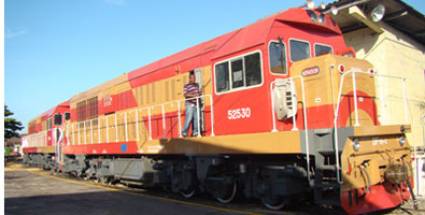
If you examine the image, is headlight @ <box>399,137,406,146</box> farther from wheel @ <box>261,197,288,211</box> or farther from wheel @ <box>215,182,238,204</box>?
wheel @ <box>215,182,238,204</box>

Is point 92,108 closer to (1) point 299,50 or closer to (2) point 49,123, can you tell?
(2) point 49,123

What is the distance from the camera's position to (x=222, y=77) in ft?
29.1

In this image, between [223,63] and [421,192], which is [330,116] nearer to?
[223,63]

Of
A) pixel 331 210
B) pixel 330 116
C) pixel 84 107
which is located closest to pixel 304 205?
pixel 331 210

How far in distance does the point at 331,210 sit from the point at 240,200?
2.24 m

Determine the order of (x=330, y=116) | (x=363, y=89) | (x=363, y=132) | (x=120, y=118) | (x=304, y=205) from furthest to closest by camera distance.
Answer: (x=120, y=118) < (x=304, y=205) < (x=363, y=89) < (x=330, y=116) < (x=363, y=132)

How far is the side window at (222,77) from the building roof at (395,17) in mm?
5750

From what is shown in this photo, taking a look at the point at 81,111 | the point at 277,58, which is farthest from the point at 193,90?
the point at 81,111

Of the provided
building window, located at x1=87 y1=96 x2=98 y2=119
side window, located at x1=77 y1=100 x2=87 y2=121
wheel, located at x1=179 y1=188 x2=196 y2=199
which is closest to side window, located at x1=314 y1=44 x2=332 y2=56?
wheel, located at x1=179 y1=188 x2=196 y2=199

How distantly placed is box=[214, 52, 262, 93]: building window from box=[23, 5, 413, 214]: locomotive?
20 millimetres

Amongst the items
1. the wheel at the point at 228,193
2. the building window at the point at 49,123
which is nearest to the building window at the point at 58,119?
the building window at the point at 49,123

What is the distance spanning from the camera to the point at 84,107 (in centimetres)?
1738

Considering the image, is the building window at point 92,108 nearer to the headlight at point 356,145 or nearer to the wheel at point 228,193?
the wheel at point 228,193

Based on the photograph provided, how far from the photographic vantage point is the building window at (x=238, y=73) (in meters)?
8.02
